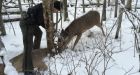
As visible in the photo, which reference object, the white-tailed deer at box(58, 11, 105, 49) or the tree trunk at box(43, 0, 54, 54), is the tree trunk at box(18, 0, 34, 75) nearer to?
the tree trunk at box(43, 0, 54, 54)

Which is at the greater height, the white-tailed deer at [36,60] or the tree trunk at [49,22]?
the tree trunk at [49,22]

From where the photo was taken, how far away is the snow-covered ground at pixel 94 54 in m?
8.49

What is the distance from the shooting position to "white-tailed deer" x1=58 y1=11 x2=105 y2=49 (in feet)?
33.3

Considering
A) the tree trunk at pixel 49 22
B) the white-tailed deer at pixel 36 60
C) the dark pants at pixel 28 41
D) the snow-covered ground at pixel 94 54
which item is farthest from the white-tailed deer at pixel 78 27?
the dark pants at pixel 28 41

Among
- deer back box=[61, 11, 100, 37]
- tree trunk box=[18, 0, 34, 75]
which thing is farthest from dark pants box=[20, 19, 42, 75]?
deer back box=[61, 11, 100, 37]

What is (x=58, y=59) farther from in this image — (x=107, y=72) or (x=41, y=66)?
(x=107, y=72)

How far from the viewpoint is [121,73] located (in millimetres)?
8492

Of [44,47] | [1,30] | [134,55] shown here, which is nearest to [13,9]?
[1,30]

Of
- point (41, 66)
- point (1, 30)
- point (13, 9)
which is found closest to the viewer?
point (41, 66)

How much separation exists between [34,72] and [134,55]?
2486mm

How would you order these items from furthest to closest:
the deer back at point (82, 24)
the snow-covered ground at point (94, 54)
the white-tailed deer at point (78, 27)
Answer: the deer back at point (82, 24), the white-tailed deer at point (78, 27), the snow-covered ground at point (94, 54)

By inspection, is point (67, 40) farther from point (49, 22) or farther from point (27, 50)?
point (27, 50)

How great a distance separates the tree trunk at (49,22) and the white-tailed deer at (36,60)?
9.8 inches

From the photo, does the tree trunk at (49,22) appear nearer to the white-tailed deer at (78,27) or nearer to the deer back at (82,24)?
the white-tailed deer at (78,27)
